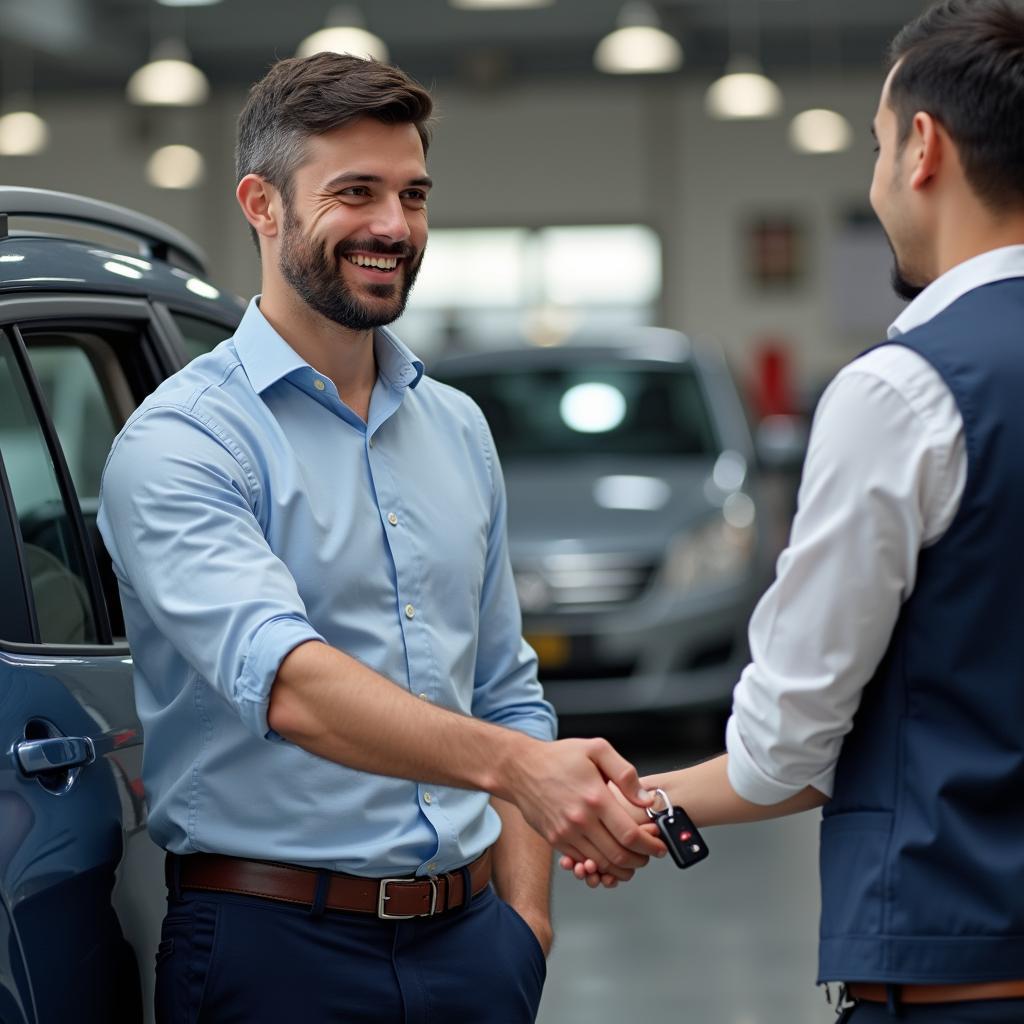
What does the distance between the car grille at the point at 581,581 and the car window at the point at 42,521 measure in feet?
13.8

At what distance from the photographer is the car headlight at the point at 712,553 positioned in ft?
21.9

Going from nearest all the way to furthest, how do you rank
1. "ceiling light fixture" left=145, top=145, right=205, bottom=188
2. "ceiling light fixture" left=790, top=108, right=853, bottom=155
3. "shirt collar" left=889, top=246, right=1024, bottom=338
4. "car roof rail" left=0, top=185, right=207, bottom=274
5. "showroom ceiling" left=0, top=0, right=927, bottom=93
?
"shirt collar" left=889, top=246, right=1024, bottom=338, "car roof rail" left=0, top=185, right=207, bottom=274, "ceiling light fixture" left=790, top=108, right=853, bottom=155, "showroom ceiling" left=0, top=0, right=927, bottom=93, "ceiling light fixture" left=145, top=145, right=205, bottom=188

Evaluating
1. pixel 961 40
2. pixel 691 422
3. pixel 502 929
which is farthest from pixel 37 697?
pixel 691 422

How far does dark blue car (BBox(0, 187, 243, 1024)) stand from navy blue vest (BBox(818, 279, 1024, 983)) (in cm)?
89

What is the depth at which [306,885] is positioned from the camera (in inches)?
80.0

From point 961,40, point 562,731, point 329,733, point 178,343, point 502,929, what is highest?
point 961,40

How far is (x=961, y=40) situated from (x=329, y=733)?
38.0 inches

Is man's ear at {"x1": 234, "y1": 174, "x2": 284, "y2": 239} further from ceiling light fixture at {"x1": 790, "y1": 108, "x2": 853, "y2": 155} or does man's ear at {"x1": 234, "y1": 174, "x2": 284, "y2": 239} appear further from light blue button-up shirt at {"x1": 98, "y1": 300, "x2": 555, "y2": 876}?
ceiling light fixture at {"x1": 790, "y1": 108, "x2": 853, "y2": 155}

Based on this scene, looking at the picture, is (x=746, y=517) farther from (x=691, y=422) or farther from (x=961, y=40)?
(x=961, y=40)

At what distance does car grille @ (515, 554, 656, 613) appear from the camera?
660cm

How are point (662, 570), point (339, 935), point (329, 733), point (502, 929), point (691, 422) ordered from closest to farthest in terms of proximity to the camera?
point (329, 733)
point (339, 935)
point (502, 929)
point (662, 570)
point (691, 422)

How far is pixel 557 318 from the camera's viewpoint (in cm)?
2048

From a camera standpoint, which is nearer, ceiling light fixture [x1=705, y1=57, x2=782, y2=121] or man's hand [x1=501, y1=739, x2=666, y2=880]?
man's hand [x1=501, y1=739, x2=666, y2=880]

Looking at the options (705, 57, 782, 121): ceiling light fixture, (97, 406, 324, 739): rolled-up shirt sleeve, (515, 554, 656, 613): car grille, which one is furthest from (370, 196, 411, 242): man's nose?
(705, 57, 782, 121): ceiling light fixture
